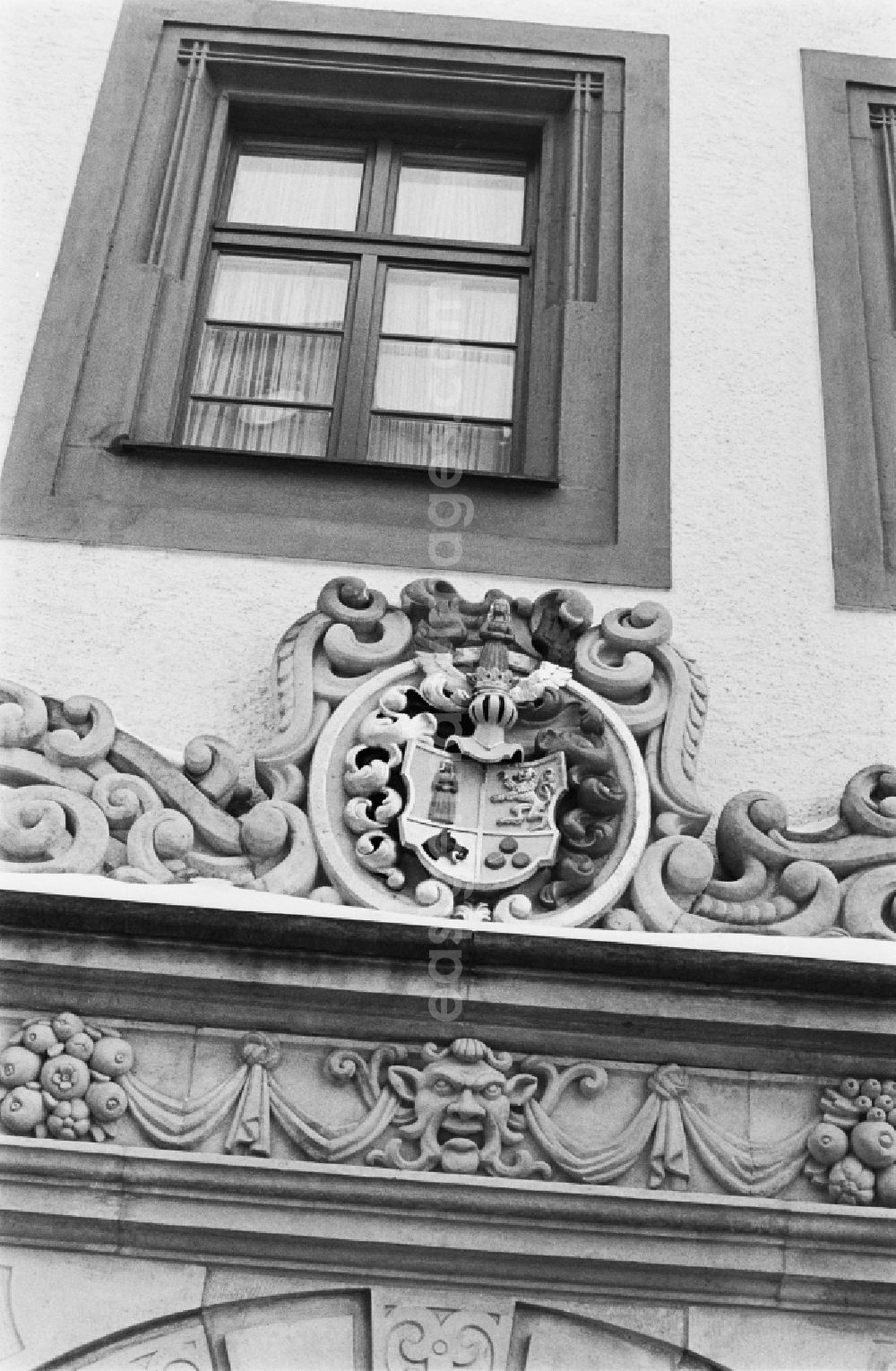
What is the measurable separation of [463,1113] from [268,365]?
2.70 m

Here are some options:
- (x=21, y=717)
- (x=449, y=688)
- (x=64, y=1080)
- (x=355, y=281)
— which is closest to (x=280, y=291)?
(x=355, y=281)

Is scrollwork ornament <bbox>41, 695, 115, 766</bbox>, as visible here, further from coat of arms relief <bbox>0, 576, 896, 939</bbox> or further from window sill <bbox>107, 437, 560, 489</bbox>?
window sill <bbox>107, 437, 560, 489</bbox>

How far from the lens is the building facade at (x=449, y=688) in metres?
4.84

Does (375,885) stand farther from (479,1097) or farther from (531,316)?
(531,316)

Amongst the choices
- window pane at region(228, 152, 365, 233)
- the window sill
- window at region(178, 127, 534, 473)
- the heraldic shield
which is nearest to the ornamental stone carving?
the heraldic shield

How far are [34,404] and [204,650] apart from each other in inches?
38.9

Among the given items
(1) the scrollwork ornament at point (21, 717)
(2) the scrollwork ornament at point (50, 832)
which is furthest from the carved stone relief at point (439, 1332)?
(1) the scrollwork ornament at point (21, 717)

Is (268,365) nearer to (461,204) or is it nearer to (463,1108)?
(461,204)

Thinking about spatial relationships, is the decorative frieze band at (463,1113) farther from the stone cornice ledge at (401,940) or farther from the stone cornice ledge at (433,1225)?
the stone cornice ledge at (401,940)

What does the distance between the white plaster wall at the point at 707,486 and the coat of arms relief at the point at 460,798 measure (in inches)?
8.7

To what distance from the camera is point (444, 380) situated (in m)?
6.84

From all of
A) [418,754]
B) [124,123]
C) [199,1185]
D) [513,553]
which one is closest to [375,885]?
[418,754]

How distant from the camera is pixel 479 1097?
4.96 metres

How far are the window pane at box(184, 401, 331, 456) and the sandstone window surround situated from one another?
0.03 metres
